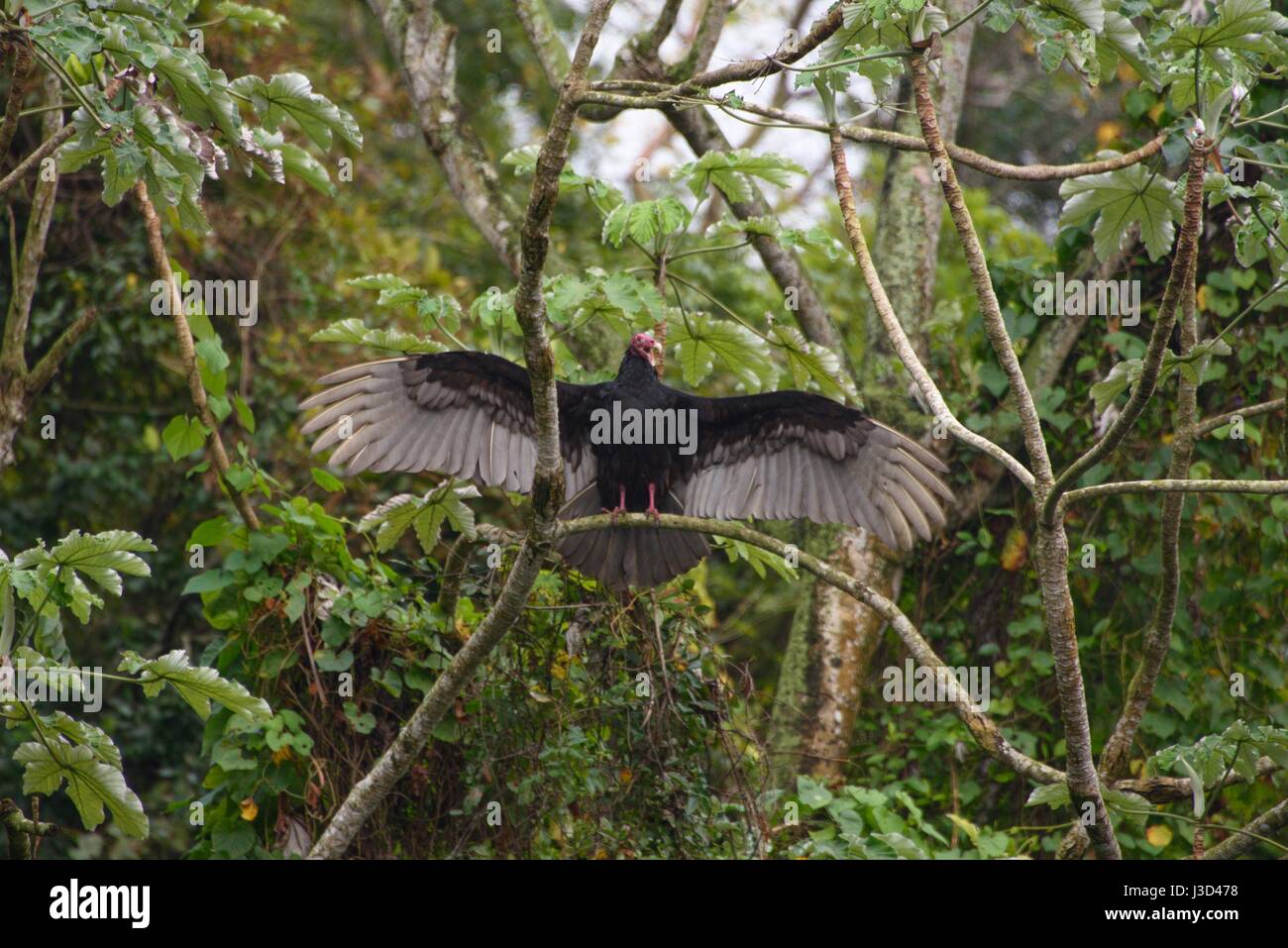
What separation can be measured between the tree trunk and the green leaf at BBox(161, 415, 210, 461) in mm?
2075

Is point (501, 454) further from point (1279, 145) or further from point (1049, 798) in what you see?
point (1279, 145)

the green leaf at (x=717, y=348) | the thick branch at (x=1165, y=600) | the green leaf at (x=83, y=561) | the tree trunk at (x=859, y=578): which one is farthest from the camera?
the tree trunk at (x=859, y=578)

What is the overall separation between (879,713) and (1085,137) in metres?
7.01

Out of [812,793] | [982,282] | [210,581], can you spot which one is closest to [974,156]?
[982,282]

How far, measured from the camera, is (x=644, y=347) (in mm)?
4230

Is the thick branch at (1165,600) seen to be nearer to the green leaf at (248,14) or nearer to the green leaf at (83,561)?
the green leaf at (83,561)

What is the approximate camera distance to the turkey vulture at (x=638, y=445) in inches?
156

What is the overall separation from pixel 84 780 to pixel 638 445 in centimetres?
187

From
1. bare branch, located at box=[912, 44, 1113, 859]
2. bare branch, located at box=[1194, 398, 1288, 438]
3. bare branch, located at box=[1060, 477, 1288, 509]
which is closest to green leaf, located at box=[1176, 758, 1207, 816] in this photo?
bare branch, located at box=[912, 44, 1113, 859]

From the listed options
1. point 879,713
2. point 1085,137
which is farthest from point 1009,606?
point 1085,137

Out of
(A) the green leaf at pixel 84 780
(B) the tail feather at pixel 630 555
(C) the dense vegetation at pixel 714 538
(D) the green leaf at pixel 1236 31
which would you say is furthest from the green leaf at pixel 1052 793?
(A) the green leaf at pixel 84 780

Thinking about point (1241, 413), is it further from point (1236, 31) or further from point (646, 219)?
point (646, 219)

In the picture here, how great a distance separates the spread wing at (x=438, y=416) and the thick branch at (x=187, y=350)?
28cm

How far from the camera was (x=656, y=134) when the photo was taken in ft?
32.3
